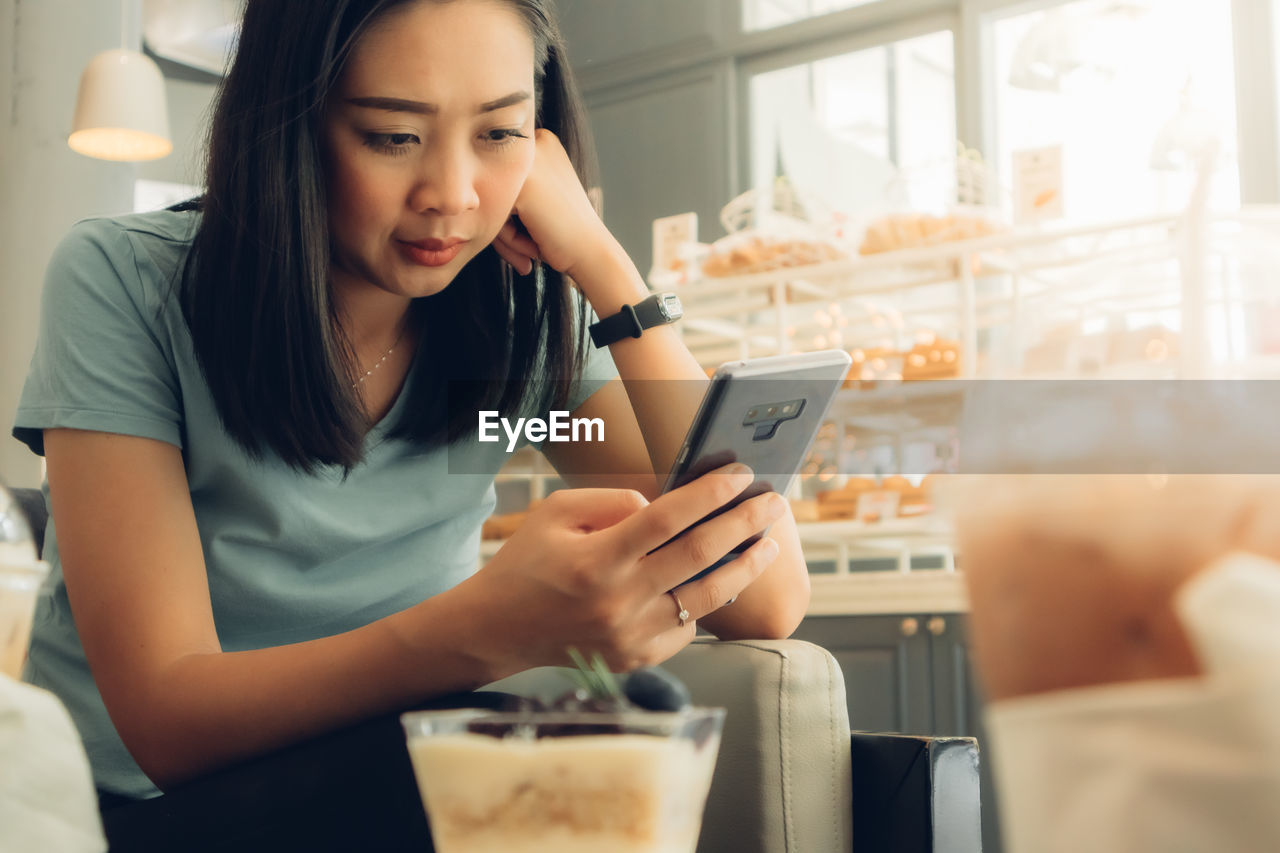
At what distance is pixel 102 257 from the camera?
0.93 meters

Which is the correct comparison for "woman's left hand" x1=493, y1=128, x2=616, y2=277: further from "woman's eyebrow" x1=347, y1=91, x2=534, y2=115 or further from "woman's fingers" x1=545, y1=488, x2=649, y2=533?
"woman's fingers" x1=545, y1=488, x2=649, y2=533

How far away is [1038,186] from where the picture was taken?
225cm

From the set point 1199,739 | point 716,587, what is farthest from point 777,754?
point 1199,739

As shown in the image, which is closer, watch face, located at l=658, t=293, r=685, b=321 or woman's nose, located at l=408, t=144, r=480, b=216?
woman's nose, located at l=408, t=144, r=480, b=216

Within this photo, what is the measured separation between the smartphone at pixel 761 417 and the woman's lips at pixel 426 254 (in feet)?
1.33

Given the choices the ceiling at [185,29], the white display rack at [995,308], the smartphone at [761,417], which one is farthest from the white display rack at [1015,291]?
the ceiling at [185,29]

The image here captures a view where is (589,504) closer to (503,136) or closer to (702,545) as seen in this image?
(702,545)

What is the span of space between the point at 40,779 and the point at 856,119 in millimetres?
3976

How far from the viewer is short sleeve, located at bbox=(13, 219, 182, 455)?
839mm

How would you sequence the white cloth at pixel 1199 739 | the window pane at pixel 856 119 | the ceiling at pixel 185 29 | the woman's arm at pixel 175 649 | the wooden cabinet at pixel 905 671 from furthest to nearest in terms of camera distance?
1. the ceiling at pixel 185 29
2. the window pane at pixel 856 119
3. the wooden cabinet at pixel 905 671
4. the woman's arm at pixel 175 649
5. the white cloth at pixel 1199 739

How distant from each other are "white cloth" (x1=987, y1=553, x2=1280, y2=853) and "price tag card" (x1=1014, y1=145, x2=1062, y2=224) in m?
2.20

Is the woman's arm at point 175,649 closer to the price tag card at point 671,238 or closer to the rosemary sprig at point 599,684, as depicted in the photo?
the rosemary sprig at point 599,684

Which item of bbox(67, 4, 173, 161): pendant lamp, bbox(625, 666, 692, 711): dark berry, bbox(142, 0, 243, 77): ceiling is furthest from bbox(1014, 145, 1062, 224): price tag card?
bbox(142, 0, 243, 77): ceiling

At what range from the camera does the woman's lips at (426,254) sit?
948mm
